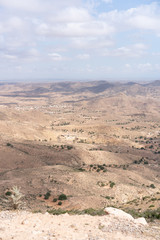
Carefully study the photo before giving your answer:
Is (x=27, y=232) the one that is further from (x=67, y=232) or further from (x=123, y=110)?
(x=123, y=110)

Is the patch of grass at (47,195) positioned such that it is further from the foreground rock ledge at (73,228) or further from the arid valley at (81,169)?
the foreground rock ledge at (73,228)

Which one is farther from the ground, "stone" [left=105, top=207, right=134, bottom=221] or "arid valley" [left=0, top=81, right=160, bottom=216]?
"stone" [left=105, top=207, right=134, bottom=221]

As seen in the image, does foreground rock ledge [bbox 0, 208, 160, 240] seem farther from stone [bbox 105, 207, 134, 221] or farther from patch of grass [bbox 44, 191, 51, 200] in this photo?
patch of grass [bbox 44, 191, 51, 200]

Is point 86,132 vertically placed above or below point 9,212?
below

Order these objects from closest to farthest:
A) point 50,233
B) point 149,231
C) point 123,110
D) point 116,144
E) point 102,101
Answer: point 50,233 < point 149,231 < point 116,144 < point 123,110 < point 102,101

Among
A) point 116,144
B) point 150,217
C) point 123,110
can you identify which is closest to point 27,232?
point 150,217

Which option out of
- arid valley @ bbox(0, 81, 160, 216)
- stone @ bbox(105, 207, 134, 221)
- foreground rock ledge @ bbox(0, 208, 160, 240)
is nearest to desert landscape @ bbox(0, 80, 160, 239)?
arid valley @ bbox(0, 81, 160, 216)

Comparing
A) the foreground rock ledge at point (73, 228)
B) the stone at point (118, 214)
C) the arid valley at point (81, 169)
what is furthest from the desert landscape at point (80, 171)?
the foreground rock ledge at point (73, 228)

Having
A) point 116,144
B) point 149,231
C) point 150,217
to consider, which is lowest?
point 116,144
